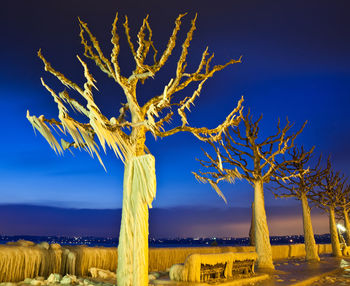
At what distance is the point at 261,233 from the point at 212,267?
497 cm

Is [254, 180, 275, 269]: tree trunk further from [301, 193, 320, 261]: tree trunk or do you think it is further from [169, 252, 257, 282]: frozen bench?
[301, 193, 320, 261]: tree trunk

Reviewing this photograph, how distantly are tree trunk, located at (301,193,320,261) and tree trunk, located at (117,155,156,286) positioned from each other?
1460 centimetres

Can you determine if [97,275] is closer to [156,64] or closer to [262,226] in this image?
[156,64]

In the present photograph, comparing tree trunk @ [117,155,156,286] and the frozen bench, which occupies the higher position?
tree trunk @ [117,155,156,286]

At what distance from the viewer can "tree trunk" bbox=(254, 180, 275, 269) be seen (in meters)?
13.0

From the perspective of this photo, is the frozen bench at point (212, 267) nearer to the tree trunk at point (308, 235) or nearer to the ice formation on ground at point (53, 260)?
the ice formation on ground at point (53, 260)

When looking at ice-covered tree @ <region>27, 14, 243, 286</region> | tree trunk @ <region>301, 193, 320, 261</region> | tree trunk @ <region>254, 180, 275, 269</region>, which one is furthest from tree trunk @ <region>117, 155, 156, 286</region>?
tree trunk @ <region>301, 193, 320, 261</region>

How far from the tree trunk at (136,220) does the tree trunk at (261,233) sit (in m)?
8.34

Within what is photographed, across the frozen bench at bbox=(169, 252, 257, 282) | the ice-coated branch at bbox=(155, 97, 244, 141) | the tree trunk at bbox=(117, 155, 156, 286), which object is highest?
the ice-coated branch at bbox=(155, 97, 244, 141)

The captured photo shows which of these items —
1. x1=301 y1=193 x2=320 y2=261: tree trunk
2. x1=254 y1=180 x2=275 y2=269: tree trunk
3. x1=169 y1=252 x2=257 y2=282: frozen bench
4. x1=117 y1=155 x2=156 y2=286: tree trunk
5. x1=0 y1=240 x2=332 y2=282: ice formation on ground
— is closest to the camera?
x1=117 y1=155 x2=156 y2=286: tree trunk

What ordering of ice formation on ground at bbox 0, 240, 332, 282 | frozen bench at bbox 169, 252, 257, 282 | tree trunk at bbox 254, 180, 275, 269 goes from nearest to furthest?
1. ice formation on ground at bbox 0, 240, 332, 282
2. frozen bench at bbox 169, 252, 257, 282
3. tree trunk at bbox 254, 180, 275, 269

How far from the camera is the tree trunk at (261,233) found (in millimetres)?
12984

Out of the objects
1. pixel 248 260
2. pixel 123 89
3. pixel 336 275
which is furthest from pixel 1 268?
pixel 336 275

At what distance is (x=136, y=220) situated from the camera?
589 cm
